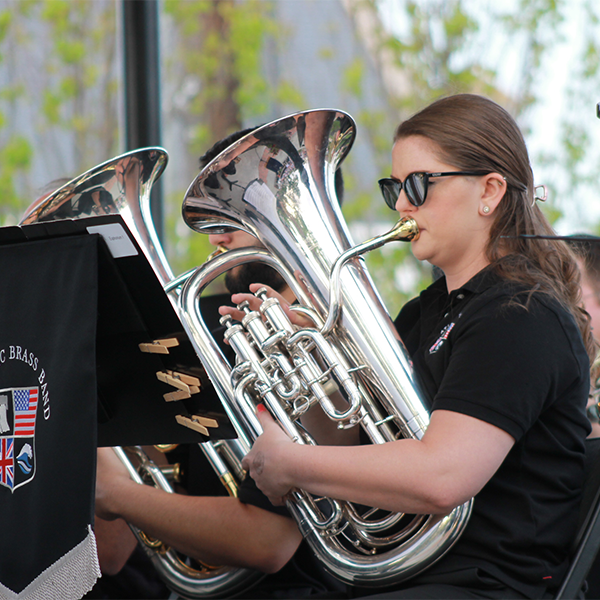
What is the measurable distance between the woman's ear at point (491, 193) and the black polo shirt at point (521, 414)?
150 mm

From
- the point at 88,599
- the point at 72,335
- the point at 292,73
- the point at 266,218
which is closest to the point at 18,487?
the point at 72,335

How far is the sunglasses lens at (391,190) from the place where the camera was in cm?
146

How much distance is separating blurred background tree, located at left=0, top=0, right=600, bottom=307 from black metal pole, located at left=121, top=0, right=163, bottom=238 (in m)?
0.59

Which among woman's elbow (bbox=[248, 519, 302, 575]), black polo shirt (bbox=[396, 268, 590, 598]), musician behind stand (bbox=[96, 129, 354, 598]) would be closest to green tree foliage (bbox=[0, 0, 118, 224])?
musician behind stand (bbox=[96, 129, 354, 598])

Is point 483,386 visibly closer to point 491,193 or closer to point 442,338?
point 442,338

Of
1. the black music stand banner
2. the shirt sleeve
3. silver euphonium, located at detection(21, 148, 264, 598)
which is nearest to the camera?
the black music stand banner

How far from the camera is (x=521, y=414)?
116 cm

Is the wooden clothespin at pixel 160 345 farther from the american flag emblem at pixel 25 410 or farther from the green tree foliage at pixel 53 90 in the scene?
the green tree foliage at pixel 53 90

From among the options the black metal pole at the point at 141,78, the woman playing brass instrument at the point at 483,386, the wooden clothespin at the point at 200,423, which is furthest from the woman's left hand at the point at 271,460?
the black metal pole at the point at 141,78

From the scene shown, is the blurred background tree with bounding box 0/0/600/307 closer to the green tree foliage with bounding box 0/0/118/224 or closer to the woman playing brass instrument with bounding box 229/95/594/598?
the green tree foliage with bounding box 0/0/118/224

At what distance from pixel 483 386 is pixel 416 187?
0.45 meters

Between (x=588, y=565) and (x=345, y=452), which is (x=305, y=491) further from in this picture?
(x=588, y=565)

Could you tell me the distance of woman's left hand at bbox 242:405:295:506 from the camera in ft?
4.12

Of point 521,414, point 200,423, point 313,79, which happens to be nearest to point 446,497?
point 521,414
